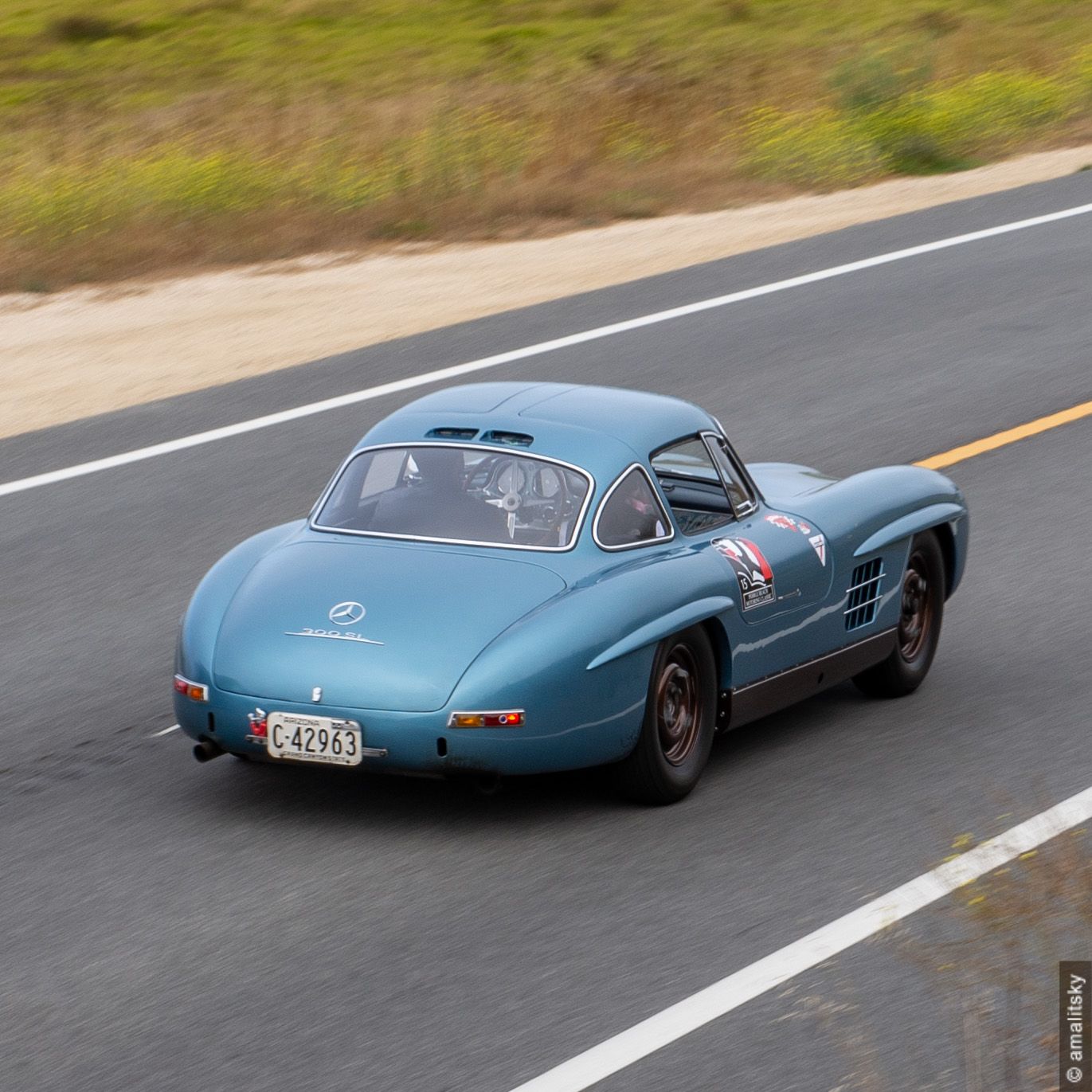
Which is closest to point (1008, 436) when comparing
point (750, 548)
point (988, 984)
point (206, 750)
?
point (750, 548)

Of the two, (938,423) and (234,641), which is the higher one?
(234,641)

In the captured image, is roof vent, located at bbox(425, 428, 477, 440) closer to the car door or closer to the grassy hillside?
the car door

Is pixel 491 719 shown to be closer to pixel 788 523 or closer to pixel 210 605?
pixel 210 605

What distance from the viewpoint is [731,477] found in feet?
27.8

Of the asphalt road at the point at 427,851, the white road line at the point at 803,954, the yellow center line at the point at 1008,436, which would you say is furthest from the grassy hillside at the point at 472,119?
the white road line at the point at 803,954

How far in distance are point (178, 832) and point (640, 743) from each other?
164 cm

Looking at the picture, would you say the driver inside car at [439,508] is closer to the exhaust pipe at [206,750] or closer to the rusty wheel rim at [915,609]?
the exhaust pipe at [206,750]

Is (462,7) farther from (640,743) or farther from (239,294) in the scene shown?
(640,743)

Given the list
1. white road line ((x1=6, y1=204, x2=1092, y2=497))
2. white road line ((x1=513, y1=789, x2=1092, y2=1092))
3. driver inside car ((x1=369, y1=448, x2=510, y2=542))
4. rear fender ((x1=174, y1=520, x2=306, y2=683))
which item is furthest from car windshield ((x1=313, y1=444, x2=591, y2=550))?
white road line ((x1=6, y1=204, x2=1092, y2=497))

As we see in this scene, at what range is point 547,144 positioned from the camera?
954 inches

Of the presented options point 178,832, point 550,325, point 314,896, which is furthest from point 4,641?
point 550,325

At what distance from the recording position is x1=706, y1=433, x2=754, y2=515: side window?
331 inches

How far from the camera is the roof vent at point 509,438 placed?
8008 millimetres

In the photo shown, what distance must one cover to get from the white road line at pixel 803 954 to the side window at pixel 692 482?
1768 millimetres
